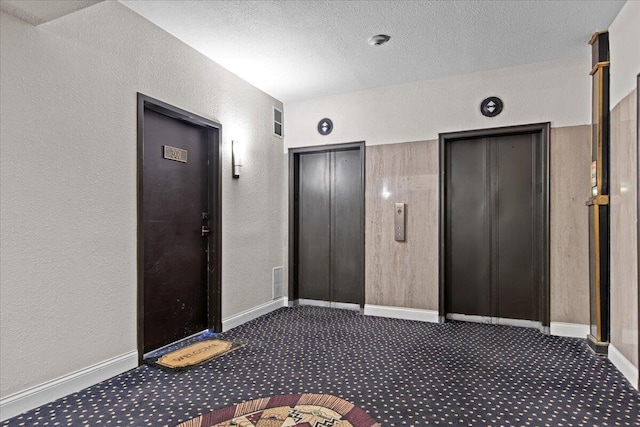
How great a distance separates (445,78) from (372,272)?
8.14 feet

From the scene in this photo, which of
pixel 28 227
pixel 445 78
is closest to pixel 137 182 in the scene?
pixel 28 227

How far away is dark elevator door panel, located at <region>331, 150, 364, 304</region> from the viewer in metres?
4.95

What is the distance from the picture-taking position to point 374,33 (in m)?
3.34

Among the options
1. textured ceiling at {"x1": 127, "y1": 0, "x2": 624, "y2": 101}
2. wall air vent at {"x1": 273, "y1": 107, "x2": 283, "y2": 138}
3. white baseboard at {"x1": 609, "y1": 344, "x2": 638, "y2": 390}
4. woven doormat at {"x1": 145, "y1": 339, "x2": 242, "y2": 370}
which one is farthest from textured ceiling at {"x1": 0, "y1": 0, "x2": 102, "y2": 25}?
white baseboard at {"x1": 609, "y1": 344, "x2": 638, "y2": 390}

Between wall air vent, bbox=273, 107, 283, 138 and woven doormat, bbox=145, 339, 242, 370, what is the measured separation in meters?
2.74

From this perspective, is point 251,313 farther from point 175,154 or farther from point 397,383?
point 397,383

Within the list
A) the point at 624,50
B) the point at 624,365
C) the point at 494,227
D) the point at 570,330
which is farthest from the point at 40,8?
the point at 570,330

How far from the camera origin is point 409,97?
4562 millimetres

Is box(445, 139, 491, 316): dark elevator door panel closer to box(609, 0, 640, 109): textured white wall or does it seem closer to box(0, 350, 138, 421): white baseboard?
box(609, 0, 640, 109): textured white wall

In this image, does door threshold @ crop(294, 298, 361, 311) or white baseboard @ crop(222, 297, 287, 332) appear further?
door threshold @ crop(294, 298, 361, 311)

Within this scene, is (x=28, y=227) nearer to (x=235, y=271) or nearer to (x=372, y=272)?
(x=235, y=271)

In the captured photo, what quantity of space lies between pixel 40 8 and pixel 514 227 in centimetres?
451

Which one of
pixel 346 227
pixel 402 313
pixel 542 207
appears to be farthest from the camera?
pixel 346 227

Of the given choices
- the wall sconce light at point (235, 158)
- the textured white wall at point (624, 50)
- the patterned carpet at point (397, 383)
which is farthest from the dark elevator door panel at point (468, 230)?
the wall sconce light at point (235, 158)
